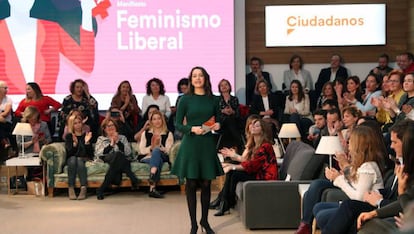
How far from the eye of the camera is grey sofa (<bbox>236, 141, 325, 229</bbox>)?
582 centimetres

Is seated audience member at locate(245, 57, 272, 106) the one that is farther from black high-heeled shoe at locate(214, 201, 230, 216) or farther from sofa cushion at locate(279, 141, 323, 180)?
sofa cushion at locate(279, 141, 323, 180)

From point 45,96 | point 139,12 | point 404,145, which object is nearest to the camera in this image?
point 404,145

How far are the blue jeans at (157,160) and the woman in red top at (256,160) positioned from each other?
5.72 ft

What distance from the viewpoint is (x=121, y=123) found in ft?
30.8

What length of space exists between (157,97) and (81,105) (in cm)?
116

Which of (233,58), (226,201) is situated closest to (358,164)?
(226,201)

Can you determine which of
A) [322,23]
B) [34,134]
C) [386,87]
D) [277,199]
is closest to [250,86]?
[322,23]

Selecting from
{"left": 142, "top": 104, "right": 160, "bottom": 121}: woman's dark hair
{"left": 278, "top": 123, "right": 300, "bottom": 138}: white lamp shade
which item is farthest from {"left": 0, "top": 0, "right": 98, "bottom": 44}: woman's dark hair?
{"left": 278, "top": 123, "right": 300, "bottom": 138}: white lamp shade

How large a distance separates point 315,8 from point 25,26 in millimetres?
4813

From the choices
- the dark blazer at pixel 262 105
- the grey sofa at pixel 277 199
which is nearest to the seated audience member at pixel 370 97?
the dark blazer at pixel 262 105

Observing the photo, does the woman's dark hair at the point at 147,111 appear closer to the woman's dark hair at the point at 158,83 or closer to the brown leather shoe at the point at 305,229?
the woman's dark hair at the point at 158,83

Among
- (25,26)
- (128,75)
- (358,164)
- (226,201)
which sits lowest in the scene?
(226,201)

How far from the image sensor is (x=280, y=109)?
33.7 feet

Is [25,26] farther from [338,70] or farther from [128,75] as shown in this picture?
[338,70]
